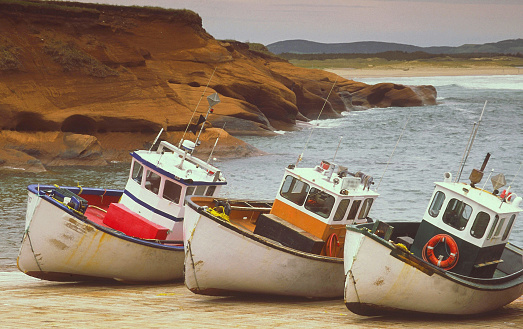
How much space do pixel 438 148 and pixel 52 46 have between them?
26414 millimetres

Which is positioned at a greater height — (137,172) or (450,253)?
(450,253)

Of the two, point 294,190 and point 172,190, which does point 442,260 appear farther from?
point 172,190

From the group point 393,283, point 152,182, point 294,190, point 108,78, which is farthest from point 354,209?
point 108,78

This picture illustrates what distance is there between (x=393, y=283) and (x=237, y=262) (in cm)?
283

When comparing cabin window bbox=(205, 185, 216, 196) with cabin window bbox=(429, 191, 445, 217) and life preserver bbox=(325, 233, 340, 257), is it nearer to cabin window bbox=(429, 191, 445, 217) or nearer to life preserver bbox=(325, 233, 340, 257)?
life preserver bbox=(325, 233, 340, 257)

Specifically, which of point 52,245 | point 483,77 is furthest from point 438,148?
point 483,77

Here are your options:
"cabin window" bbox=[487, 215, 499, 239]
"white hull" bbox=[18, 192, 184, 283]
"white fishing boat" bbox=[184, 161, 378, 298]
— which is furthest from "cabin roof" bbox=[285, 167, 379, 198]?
"white hull" bbox=[18, 192, 184, 283]

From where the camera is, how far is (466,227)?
12172mm

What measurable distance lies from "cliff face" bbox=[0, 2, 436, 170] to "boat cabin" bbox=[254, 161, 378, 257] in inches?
392

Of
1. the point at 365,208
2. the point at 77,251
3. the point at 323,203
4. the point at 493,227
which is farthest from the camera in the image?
the point at 365,208

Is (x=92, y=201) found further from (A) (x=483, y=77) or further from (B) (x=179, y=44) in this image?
(A) (x=483, y=77)

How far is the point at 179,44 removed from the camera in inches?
1941

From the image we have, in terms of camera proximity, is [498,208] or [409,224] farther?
[409,224]

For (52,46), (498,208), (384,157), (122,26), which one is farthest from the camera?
(122,26)
